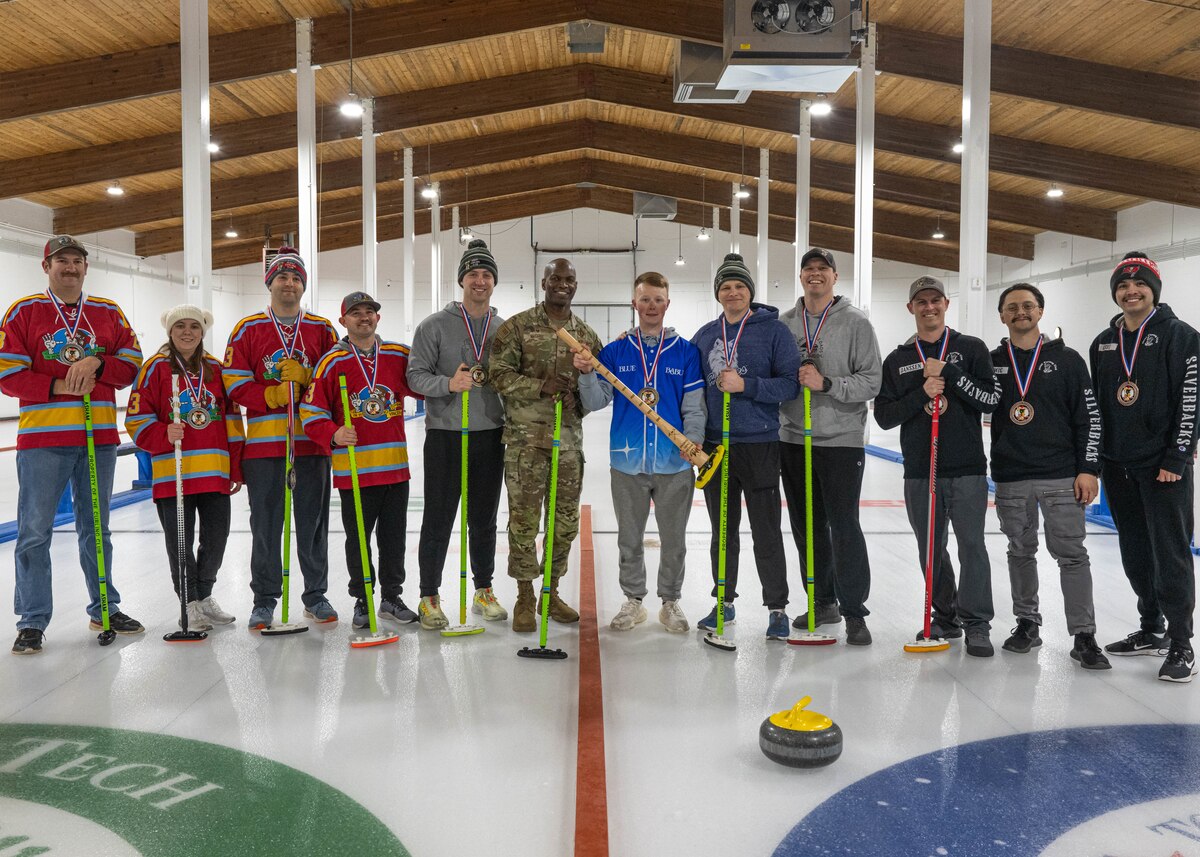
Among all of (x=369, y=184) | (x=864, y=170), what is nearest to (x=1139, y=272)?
(x=864, y=170)

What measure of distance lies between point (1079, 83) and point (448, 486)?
9.86 m

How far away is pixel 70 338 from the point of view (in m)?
3.78

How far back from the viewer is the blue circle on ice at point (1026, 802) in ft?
7.23

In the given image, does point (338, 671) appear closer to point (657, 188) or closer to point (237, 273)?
point (657, 188)

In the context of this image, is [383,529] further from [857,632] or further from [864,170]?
[864,170]

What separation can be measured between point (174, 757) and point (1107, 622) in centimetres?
427

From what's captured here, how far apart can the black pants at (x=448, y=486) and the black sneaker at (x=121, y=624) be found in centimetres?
136

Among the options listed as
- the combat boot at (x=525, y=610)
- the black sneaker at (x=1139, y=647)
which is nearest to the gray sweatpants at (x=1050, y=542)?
the black sneaker at (x=1139, y=647)

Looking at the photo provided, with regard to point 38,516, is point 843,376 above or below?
above

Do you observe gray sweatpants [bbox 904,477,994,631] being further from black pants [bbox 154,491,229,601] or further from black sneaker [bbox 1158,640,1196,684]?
black pants [bbox 154,491,229,601]

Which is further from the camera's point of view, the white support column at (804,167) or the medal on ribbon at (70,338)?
the white support column at (804,167)

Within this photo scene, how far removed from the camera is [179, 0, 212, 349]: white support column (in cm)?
830

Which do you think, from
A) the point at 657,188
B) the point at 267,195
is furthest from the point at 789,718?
the point at 657,188

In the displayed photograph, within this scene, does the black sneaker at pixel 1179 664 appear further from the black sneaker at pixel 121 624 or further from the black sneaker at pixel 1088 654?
the black sneaker at pixel 121 624
